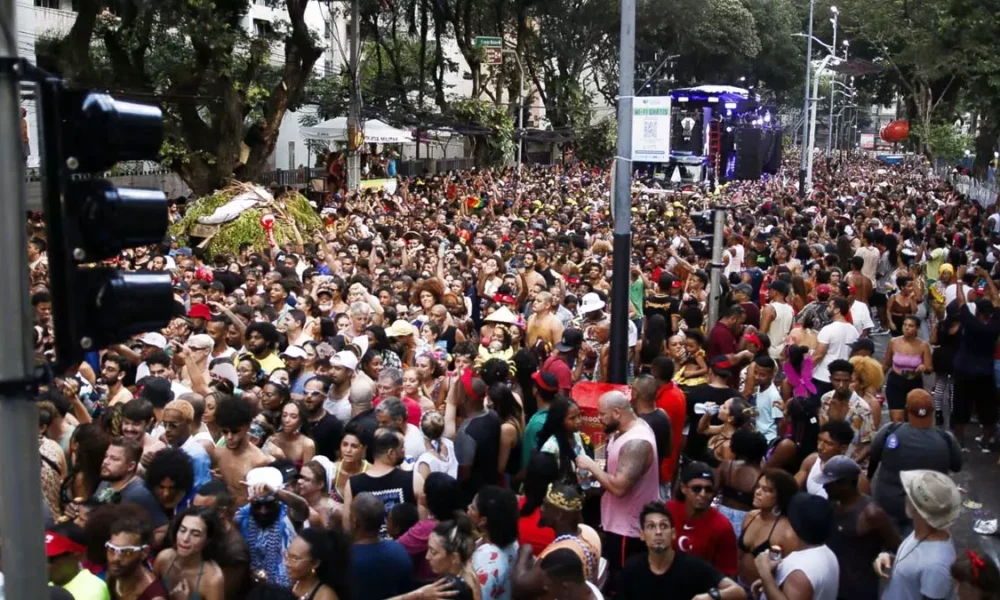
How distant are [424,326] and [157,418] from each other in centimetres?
323

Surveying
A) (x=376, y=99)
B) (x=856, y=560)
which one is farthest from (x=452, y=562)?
(x=376, y=99)

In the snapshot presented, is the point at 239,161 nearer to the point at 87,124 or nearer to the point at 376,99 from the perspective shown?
the point at 376,99

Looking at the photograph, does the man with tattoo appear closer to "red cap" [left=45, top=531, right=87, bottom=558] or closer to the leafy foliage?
"red cap" [left=45, top=531, right=87, bottom=558]

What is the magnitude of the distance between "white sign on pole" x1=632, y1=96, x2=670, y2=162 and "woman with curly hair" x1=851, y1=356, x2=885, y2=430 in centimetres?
222

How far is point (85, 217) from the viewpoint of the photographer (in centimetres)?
298

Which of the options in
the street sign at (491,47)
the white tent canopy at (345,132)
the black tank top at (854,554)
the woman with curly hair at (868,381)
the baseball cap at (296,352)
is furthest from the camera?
the street sign at (491,47)

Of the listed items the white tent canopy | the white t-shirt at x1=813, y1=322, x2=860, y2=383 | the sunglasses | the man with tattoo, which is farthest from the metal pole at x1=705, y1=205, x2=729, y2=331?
the white tent canopy

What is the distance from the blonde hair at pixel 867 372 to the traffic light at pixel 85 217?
19.6ft

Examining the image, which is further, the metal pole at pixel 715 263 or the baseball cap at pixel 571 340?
the metal pole at pixel 715 263

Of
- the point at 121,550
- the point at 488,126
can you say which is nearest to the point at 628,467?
the point at 121,550

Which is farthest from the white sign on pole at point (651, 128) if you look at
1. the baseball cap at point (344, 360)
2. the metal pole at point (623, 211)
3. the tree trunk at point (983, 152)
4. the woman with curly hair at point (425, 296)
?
the tree trunk at point (983, 152)

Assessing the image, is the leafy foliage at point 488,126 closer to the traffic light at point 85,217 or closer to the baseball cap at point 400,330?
the baseball cap at point 400,330

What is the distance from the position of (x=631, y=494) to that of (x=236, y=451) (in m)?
2.15

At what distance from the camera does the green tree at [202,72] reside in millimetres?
21109
